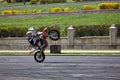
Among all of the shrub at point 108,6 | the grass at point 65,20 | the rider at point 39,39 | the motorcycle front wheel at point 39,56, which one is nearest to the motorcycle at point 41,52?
the motorcycle front wheel at point 39,56

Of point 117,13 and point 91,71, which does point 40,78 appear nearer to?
point 91,71

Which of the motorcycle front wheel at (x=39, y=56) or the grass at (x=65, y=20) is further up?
the motorcycle front wheel at (x=39, y=56)

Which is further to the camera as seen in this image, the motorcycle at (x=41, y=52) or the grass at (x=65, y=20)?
the grass at (x=65, y=20)

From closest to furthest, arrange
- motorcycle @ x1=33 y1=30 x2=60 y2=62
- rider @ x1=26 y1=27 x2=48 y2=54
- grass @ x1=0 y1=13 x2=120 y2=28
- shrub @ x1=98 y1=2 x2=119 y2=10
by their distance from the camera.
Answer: rider @ x1=26 y1=27 x2=48 y2=54 → motorcycle @ x1=33 y1=30 x2=60 y2=62 → grass @ x1=0 y1=13 x2=120 y2=28 → shrub @ x1=98 y1=2 x2=119 y2=10

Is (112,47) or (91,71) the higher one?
(91,71)

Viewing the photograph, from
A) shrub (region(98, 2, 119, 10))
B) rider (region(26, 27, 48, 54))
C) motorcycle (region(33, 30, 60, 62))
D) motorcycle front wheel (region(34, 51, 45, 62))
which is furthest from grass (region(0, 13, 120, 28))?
rider (region(26, 27, 48, 54))

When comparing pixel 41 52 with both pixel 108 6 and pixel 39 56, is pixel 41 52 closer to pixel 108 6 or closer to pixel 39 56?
pixel 39 56

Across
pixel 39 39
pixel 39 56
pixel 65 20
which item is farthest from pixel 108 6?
pixel 39 39

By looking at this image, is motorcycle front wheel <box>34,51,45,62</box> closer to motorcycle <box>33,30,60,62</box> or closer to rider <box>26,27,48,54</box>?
motorcycle <box>33,30,60,62</box>

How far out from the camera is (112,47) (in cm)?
4488

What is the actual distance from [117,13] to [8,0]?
130ft

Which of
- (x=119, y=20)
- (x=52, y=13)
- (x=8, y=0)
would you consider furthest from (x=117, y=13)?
(x=8, y=0)

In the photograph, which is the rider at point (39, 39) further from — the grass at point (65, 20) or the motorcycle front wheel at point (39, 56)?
the grass at point (65, 20)

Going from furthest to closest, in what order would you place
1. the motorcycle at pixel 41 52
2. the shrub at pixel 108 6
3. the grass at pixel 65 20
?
the shrub at pixel 108 6
the grass at pixel 65 20
the motorcycle at pixel 41 52
